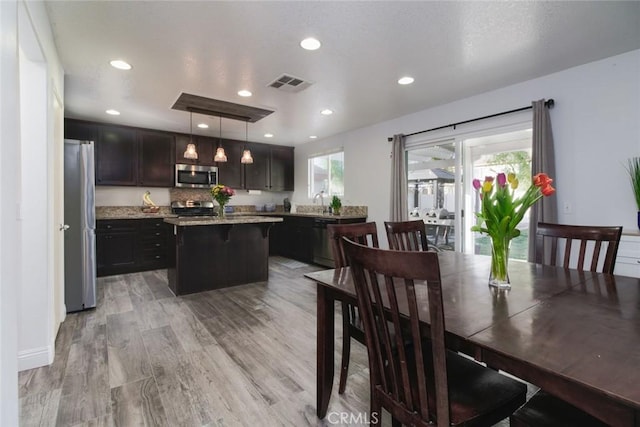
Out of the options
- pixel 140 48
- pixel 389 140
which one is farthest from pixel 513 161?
pixel 140 48

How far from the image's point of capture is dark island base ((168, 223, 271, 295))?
148 inches

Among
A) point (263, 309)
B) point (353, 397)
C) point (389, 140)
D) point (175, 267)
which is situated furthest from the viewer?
point (389, 140)

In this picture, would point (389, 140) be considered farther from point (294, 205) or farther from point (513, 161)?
point (294, 205)

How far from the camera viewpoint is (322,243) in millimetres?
5230

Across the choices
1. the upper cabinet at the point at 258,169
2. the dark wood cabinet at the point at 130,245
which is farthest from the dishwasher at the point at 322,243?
the dark wood cabinet at the point at 130,245

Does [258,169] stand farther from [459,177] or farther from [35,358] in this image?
[35,358]

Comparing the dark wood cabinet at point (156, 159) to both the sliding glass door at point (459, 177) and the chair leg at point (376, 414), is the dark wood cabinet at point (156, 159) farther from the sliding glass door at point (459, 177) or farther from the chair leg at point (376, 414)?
the chair leg at point (376, 414)

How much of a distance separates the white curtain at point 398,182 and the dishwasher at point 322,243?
3.47ft

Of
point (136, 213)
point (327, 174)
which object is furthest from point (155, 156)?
point (327, 174)

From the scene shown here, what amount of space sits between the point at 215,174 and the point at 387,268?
5.48 meters

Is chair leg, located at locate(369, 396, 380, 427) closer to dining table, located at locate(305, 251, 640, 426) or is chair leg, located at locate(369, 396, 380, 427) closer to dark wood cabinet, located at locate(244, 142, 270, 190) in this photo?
dining table, located at locate(305, 251, 640, 426)

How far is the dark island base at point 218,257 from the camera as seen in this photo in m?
3.76

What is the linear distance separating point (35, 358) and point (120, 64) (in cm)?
249

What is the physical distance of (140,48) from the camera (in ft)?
8.15
